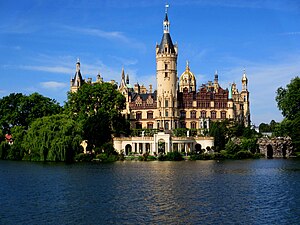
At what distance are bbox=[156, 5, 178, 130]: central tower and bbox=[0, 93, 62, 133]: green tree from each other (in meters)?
21.3

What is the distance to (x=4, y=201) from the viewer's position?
31.7 m

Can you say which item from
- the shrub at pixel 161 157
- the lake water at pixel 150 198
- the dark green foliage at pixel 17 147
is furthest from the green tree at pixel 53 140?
the lake water at pixel 150 198

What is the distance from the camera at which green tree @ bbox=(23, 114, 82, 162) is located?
6425cm

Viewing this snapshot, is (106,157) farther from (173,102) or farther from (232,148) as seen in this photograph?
(173,102)

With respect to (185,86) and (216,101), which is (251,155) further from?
(185,86)

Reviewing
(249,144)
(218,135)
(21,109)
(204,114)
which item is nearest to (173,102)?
(204,114)

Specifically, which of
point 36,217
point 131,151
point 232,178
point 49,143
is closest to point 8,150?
point 49,143

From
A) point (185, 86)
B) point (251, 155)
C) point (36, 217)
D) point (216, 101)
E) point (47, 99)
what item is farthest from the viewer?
point (185, 86)

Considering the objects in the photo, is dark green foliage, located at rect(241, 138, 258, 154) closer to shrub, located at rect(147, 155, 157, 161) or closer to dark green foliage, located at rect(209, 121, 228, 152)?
dark green foliage, located at rect(209, 121, 228, 152)

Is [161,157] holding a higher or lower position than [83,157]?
lower

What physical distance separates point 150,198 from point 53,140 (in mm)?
33965

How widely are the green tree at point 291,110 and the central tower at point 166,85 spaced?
846 inches

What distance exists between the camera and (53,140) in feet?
211

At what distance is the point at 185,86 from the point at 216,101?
16.3m
